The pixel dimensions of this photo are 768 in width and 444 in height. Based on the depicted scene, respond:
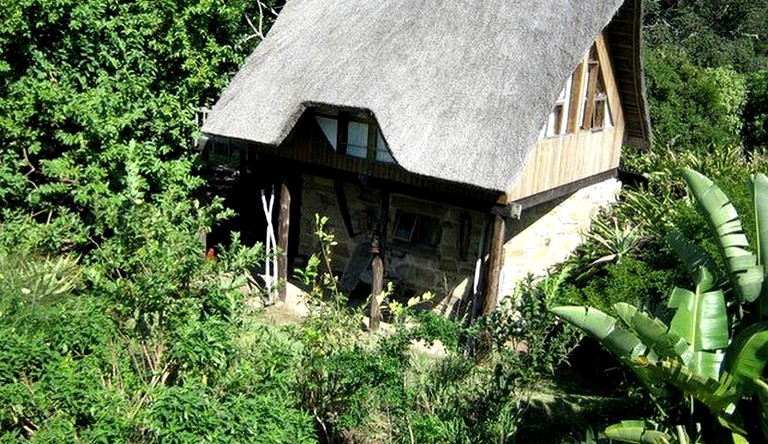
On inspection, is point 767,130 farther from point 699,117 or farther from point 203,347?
point 203,347

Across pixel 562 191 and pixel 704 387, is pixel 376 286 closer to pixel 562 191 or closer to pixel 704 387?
pixel 562 191

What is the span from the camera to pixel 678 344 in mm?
5406

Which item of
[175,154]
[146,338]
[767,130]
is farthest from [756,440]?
[767,130]

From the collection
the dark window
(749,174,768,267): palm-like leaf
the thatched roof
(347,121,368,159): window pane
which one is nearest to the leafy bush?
(749,174,768,267): palm-like leaf

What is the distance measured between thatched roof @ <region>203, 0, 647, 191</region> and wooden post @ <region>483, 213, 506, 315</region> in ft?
3.37

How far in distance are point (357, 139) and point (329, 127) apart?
46cm

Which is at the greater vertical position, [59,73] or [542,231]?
[59,73]

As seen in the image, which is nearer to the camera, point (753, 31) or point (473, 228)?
point (473, 228)

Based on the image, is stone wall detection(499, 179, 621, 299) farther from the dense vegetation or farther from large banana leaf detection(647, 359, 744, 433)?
large banana leaf detection(647, 359, 744, 433)

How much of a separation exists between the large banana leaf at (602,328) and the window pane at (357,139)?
6080 mm

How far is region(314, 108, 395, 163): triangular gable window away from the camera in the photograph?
11.0 m

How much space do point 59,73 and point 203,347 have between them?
7220 millimetres

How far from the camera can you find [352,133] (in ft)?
37.1

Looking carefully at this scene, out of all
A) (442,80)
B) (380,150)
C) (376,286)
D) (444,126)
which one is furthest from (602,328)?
(380,150)
